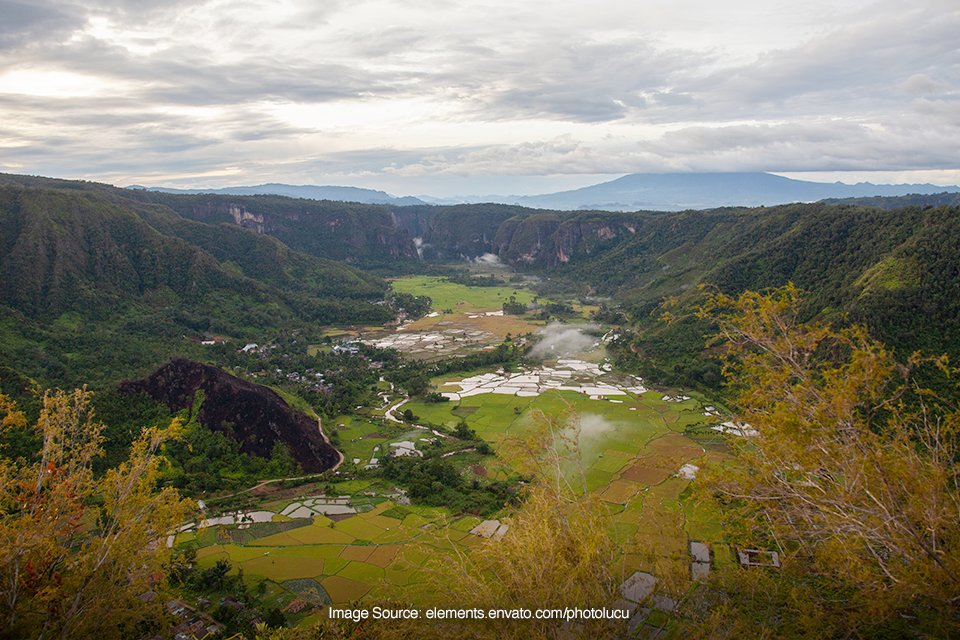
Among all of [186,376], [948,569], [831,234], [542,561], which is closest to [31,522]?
[542,561]

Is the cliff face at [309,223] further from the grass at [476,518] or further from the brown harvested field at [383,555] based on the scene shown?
the brown harvested field at [383,555]

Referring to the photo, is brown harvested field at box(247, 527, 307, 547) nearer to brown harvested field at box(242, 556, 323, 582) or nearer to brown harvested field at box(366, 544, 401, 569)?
brown harvested field at box(242, 556, 323, 582)

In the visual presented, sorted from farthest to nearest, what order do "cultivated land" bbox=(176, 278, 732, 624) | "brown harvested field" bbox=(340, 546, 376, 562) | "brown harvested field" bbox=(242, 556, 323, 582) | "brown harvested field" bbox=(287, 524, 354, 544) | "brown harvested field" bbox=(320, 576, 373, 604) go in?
"brown harvested field" bbox=(287, 524, 354, 544), "brown harvested field" bbox=(340, 546, 376, 562), "brown harvested field" bbox=(242, 556, 323, 582), "cultivated land" bbox=(176, 278, 732, 624), "brown harvested field" bbox=(320, 576, 373, 604)

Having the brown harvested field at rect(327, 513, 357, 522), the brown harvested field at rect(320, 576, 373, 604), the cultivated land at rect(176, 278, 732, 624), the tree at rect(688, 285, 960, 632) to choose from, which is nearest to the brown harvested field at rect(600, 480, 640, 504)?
the cultivated land at rect(176, 278, 732, 624)

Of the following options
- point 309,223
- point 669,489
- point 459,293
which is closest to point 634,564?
point 669,489

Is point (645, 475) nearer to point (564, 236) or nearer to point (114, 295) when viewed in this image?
point (114, 295)

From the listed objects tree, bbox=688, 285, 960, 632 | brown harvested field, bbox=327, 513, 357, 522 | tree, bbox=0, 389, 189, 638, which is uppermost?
tree, bbox=688, 285, 960, 632
